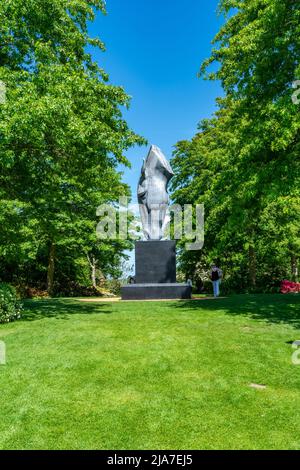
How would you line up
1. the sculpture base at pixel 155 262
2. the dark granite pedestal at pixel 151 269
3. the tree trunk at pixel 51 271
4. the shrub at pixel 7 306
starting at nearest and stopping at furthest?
the shrub at pixel 7 306
the dark granite pedestal at pixel 151 269
the sculpture base at pixel 155 262
the tree trunk at pixel 51 271

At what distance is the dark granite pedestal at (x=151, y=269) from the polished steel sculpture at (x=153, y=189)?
1.92m

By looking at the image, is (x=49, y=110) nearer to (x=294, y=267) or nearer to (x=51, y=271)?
(x=51, y=271)

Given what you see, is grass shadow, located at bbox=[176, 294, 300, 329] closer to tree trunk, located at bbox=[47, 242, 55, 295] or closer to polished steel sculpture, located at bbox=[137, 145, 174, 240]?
polished steel sculpture, located at bbox=[137, 145, 174, 240]

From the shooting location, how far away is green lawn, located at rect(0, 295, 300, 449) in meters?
4.48

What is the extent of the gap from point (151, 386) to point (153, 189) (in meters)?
15.5

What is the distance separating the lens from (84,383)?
6070mm

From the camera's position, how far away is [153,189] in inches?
811

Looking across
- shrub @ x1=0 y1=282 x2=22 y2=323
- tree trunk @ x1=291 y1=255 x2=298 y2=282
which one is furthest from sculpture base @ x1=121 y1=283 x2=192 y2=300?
tree trunk @ x1=291 y1=255 x2=298 y2=282

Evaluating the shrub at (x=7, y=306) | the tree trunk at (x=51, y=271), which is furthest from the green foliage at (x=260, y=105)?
the tree trunk at (x=51, y=271)

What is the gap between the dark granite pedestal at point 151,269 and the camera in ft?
59.3

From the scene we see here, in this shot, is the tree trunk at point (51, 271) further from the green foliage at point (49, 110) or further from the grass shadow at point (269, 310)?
the grass shadow at point (269, 310)
